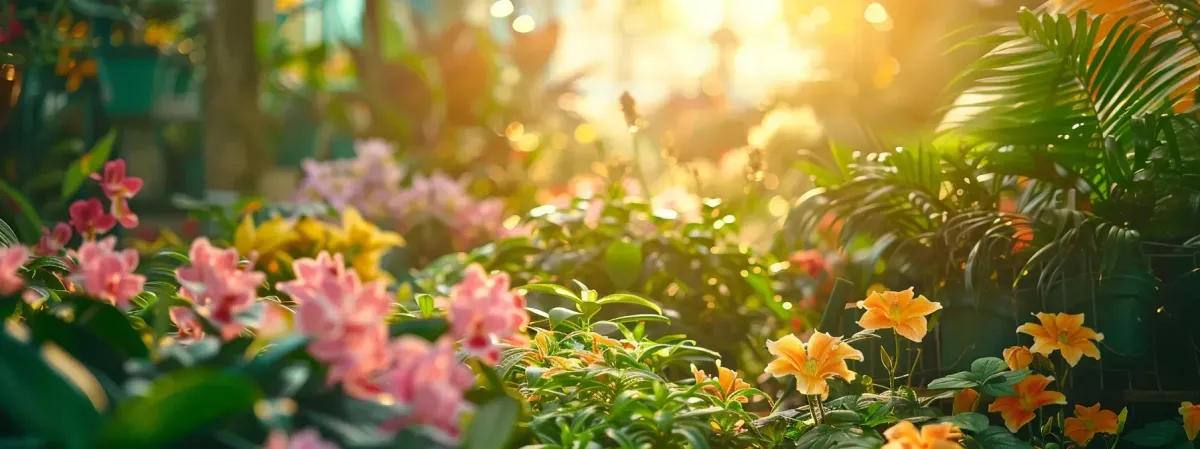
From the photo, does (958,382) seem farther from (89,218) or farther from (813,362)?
(89,218)

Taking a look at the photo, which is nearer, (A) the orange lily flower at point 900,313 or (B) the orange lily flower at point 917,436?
(B) the orange lily flower at point 917,436

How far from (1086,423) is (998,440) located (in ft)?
0.74

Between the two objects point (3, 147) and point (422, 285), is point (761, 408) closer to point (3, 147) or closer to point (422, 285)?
point (422, 285)

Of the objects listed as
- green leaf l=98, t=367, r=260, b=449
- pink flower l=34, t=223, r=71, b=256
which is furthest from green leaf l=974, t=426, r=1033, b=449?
pink flower l=34, t=223, r=71, b=256

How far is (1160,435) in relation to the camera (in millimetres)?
1358

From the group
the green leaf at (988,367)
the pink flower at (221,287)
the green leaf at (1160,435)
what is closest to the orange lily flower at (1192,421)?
the green leaf at (1160,435)

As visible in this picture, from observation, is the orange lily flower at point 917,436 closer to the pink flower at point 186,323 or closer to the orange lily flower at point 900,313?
the orange lily flower at point 900,313

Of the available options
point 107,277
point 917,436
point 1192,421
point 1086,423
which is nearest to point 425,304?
point 107,277

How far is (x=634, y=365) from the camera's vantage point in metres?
1.34

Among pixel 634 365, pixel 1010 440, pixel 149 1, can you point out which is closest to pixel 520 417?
pixel 634 365

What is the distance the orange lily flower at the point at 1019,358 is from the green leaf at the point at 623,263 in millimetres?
696

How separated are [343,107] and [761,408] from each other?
112 inches

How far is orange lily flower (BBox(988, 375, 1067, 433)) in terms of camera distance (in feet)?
4.37

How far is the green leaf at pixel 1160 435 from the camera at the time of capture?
135 cm
